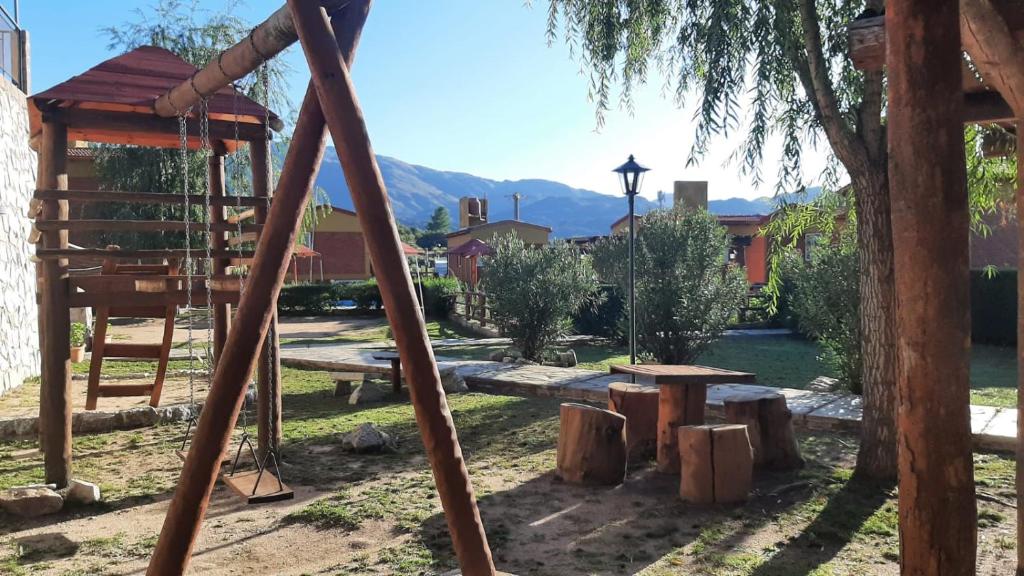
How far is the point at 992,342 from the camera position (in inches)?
583

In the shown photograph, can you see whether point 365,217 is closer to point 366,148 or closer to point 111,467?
point 366,148

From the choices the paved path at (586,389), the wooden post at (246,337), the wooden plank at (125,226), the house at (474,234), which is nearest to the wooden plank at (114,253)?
the wooden plank at (125,226)

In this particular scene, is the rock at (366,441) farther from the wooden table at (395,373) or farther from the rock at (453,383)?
the rock at (453,383)

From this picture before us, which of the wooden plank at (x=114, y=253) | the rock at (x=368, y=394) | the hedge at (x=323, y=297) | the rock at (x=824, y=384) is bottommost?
the rock at (x=824, y=384)

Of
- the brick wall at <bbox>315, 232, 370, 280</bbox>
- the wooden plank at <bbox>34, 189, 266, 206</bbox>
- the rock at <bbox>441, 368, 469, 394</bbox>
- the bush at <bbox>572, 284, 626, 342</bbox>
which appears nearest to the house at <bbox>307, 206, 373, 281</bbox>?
the brick wall at <bbox>315, 232, 370, 280</bbox>

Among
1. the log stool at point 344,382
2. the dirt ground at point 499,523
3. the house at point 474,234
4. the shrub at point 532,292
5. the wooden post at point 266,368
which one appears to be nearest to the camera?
the dirt ground at point 499,523

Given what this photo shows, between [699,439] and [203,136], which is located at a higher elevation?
[203,136]

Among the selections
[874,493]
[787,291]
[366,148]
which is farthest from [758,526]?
[787,291]

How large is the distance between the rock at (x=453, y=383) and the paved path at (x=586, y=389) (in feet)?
0.54

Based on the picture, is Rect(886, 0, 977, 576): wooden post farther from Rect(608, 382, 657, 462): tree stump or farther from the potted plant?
the potted plant

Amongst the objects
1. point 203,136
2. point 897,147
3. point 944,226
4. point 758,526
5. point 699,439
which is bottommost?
point 758,526

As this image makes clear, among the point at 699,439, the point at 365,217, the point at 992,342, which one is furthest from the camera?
the point at 992,342

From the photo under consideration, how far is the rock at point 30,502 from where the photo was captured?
14.6 ft

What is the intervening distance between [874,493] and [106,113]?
5.58 meters
